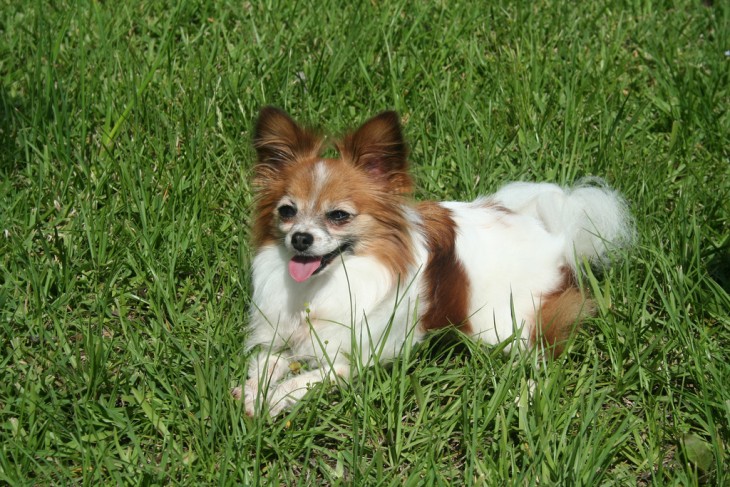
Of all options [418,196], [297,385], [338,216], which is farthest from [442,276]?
[418,196]

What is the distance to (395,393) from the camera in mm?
3039

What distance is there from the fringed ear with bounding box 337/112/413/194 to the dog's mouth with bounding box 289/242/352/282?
314mm

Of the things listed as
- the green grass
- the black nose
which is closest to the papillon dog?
the black nose

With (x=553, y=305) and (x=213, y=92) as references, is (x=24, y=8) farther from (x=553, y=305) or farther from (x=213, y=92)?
(x=553, y=305)

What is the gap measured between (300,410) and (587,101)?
2.69 metres

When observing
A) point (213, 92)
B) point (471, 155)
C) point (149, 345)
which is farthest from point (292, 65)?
point (149, 345)

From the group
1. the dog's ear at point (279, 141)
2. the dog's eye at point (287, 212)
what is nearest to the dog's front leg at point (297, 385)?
the dog's eye at point (287, 212)

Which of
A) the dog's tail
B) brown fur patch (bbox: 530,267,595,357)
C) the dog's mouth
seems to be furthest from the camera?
the dog's tail

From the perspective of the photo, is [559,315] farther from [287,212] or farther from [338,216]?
[287,212]

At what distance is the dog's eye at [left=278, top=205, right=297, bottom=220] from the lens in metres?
3.20

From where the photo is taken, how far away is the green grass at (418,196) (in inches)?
113

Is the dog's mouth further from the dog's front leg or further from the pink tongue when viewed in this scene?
the dog's front leg

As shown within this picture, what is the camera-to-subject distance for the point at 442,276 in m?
3.33

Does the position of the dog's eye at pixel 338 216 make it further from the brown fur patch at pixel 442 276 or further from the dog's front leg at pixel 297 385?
the dog's front leg at pixel 297 385
